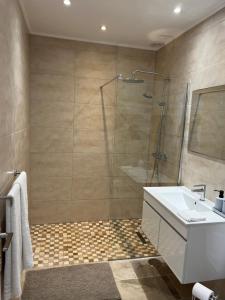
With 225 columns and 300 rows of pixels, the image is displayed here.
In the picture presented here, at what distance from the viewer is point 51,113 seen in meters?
3.11

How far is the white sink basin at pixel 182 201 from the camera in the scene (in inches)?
71.4

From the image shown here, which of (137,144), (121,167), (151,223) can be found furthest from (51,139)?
(151,223)

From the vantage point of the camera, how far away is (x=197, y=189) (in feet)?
6.95

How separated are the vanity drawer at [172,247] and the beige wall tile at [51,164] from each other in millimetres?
1716

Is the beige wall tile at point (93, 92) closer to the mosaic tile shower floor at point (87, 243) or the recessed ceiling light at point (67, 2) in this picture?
the recessed ceiling light at point (67, 2)

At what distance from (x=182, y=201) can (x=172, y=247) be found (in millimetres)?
583

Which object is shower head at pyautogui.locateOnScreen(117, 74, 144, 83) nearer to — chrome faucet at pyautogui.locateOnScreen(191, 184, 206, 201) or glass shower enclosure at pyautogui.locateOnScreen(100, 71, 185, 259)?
glass shower enclosure at pyautogui.locateOnScreen(100, 71, 185, 259)

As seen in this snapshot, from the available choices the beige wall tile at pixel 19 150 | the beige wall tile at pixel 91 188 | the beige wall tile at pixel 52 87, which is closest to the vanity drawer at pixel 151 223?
the beige wall tile at pixel 91 188

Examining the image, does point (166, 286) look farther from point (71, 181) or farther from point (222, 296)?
point (71, 181)

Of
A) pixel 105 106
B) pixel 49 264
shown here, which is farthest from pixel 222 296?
pixel 105 106

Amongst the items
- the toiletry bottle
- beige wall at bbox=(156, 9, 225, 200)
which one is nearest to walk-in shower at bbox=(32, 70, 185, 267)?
beige wall at bbox=(156, 9, 225, 200)

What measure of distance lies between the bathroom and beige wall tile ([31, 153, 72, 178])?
0.01m

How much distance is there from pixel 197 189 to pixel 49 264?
172 centimetres

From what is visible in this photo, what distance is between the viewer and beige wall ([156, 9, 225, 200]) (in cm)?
202
